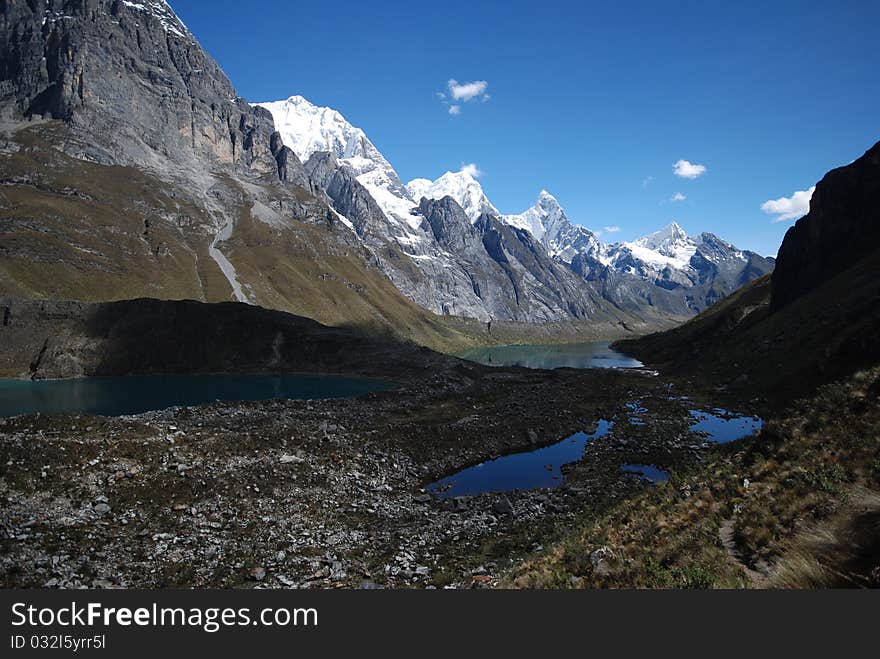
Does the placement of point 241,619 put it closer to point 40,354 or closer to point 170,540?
point 170,540

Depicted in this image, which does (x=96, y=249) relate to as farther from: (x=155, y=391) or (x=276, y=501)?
(x=276, y=501)

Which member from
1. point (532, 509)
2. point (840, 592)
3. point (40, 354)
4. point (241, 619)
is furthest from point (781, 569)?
point (40, 354)

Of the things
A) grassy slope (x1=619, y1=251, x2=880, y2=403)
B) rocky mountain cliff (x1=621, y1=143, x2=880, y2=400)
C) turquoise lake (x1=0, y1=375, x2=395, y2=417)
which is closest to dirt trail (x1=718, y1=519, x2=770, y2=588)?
grassy slope (x1=619, y1=251, x2=880, y2=403)

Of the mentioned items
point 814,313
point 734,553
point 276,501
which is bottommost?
point 734,553

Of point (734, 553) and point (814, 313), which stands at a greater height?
point (814, 313)

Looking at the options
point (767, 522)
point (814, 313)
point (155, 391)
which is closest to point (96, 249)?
point (155, 391)

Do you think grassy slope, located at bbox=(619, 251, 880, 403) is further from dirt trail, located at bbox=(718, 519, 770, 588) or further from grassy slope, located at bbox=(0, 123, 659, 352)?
grassy slope, located at bbox=(0, 123, 659, 352)

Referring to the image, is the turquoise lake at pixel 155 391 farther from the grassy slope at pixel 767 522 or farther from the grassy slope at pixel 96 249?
the grassy slope at pixel 767 522
